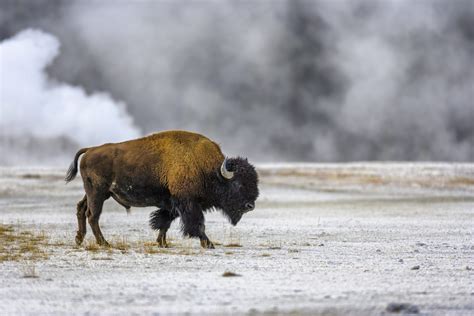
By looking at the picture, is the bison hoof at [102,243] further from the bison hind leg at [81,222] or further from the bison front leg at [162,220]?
the bison front leg at [162,220]

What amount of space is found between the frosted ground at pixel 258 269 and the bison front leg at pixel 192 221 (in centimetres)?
35

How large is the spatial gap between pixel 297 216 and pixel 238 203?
11.4 meters

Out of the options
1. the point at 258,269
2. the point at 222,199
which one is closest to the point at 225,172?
the point at 222,199

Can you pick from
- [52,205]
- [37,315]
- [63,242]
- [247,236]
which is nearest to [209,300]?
[37,315]

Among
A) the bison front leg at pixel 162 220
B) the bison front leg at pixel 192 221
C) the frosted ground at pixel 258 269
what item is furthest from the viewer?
the bison front leg at pixel 162 220

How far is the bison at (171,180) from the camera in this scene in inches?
651

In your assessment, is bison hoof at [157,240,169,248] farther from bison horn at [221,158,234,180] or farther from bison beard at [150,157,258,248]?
bison horn at [221,158,234,180]

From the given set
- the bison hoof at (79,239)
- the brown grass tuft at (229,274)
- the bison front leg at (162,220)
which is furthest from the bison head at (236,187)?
the brown grass tuft at (229,274)

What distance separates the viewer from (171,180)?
16578 mm

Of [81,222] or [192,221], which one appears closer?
[192,221]

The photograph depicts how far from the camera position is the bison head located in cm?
1655

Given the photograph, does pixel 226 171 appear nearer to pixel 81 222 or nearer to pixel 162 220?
pixel 162 220

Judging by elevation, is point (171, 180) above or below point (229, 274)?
above

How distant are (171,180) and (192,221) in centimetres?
93
